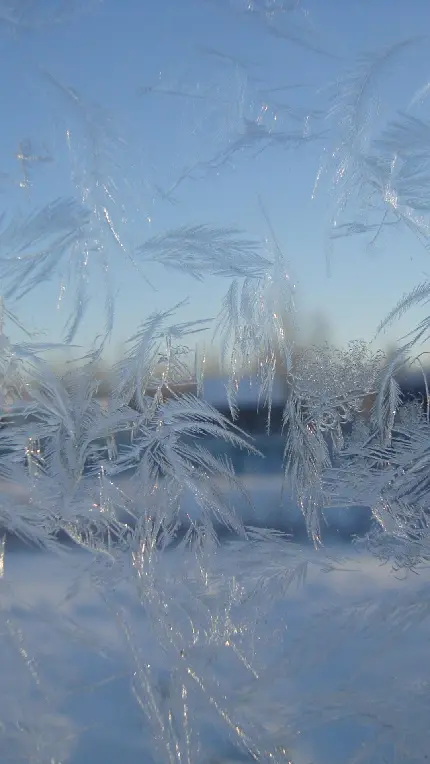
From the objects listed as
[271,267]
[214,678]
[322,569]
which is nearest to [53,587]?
[214,678]

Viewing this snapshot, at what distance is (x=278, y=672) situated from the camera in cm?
138

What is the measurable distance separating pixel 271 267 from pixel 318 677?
979 mm

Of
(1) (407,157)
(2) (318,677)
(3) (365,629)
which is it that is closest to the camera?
(2) (318,677)

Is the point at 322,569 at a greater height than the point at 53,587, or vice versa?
the point at 322,569

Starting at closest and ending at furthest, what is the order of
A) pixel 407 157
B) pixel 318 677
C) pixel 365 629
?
pixel 318 677, pixel 365 629, pixel 407 157

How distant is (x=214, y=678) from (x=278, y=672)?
5.3 inches

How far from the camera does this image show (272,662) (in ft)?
4.62

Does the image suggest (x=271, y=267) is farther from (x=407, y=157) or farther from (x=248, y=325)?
(x=407, y=157)

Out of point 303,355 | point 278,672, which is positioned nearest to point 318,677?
point 278,672

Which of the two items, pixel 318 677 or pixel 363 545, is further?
pixel 363 545

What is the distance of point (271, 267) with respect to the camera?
1.74 metres

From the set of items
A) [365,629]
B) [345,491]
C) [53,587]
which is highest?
[345,491]

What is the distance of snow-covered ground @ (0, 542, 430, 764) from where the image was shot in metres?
1.18

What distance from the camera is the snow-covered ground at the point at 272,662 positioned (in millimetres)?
1185
